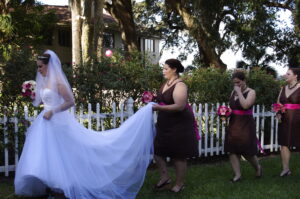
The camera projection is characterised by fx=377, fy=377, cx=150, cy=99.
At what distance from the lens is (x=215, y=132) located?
26.7 feet

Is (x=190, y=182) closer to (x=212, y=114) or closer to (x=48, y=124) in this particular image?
(x=212, y=114)

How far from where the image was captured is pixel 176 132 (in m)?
5.24

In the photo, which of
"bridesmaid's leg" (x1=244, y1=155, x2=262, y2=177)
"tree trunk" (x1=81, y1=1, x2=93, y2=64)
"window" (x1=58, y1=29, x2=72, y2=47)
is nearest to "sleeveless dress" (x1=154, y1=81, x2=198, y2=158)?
"bridesmaid's leg" (x1=244, y1=155, x2=262, y2=177)

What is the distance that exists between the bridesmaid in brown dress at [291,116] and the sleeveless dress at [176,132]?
2067mm

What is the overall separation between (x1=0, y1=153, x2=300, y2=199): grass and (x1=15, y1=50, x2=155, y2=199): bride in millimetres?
618

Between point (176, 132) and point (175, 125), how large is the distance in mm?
98

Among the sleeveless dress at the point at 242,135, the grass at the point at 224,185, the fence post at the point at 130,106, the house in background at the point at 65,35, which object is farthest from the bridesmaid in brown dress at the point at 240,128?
the house in background at the point at 65,35

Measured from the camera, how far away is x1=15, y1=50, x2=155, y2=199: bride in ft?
14.2

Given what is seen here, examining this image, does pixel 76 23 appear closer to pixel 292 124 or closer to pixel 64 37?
pixel 292 124

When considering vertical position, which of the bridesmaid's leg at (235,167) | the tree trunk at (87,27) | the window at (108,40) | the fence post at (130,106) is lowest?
the bridesmaid's leg at (235,167)

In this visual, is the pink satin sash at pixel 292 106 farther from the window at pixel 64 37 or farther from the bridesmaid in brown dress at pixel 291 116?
the window at pixel 64 37

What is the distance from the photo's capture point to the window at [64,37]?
34656 mm

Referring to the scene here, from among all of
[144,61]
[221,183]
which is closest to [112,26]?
[144,61]

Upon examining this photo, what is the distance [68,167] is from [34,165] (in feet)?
1.33
